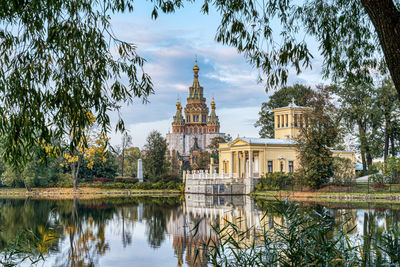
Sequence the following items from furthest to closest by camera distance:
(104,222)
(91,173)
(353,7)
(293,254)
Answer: (91,173) < (104,222) < (353,7) < (293,254)

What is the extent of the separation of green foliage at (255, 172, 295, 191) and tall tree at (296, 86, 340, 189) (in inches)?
127

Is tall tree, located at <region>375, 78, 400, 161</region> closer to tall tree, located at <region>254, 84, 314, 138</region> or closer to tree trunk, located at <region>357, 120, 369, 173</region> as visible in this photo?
tree trunk, located at <region>357, 120, 369, 173</region>

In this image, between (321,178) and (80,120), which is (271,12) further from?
(321,178)

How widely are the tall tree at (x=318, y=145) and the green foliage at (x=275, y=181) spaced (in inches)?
127

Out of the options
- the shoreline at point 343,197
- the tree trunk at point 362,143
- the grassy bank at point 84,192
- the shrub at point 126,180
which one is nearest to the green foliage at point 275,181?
the shoreline at point 343,197

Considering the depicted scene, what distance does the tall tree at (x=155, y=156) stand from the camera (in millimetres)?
53000

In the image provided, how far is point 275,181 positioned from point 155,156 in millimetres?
15458

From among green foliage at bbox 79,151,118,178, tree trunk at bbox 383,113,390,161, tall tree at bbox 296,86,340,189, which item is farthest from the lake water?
green foliage at bbox 79,151,118,178

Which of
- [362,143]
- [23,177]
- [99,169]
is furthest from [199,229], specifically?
[99,169]

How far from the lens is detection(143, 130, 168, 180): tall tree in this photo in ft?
174

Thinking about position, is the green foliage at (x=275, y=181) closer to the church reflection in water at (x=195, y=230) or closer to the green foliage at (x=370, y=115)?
the green foliage at (x=370, y=115)

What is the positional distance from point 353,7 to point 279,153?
3804 centimetres

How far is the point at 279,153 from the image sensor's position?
157 feet

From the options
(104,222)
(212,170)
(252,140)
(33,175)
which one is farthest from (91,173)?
(104,222)
